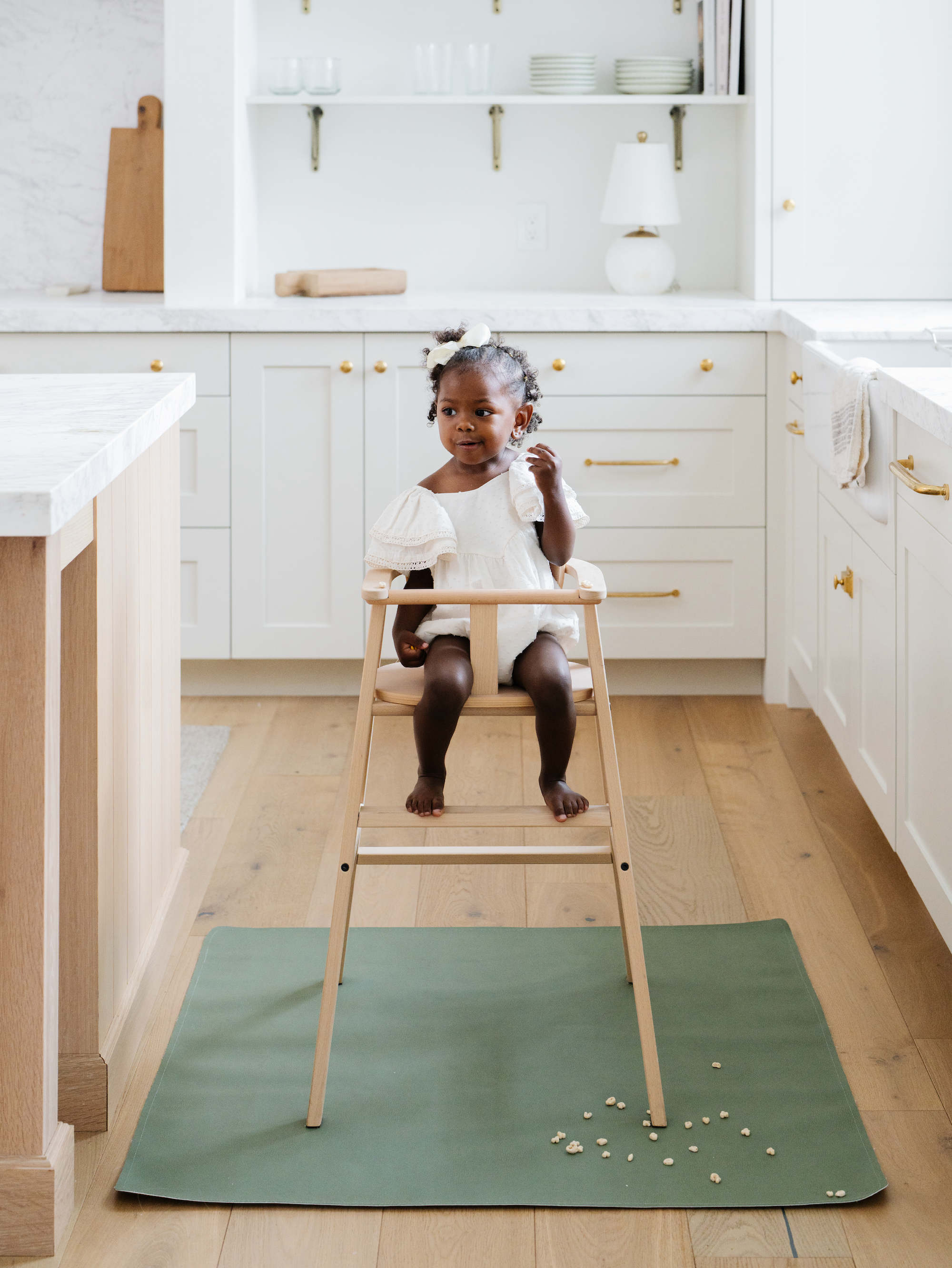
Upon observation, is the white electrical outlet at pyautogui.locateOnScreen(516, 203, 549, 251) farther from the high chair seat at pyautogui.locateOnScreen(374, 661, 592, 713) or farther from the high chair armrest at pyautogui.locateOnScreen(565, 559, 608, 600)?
the high chair seat at pyautogui.locateOnScreen(374, 661, 592, 713)

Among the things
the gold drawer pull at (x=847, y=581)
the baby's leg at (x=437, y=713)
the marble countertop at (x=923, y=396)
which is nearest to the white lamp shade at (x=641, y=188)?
the gold drawer pull at (x=847, y=581)

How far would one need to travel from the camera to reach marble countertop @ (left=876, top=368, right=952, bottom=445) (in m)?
1.82

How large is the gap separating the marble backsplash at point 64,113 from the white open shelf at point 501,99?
0.50 m

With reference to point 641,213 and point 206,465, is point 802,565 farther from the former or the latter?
point 206,465

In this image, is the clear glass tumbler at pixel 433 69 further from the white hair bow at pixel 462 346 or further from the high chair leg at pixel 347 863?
the high chair leg at pixel 347 863

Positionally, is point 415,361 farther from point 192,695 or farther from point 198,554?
point 192,695

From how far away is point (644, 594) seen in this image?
11.1 feet

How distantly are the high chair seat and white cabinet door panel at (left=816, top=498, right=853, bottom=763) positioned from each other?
2.94ft

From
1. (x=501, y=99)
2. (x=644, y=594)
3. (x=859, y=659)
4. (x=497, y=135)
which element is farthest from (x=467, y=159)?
(x=859, y=659)

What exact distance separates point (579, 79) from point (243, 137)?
849 millimetres

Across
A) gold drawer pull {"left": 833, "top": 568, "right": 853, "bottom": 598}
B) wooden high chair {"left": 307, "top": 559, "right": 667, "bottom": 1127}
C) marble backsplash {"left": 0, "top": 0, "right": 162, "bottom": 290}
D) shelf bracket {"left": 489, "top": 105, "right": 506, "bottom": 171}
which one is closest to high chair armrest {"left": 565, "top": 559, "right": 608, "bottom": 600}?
wooden high chair {"left": 307, "top": 559, "right": 667, "bottom": 1127}

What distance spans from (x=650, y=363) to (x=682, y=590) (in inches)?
21.4

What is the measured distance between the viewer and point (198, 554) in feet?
11.1

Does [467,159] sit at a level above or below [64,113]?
below
